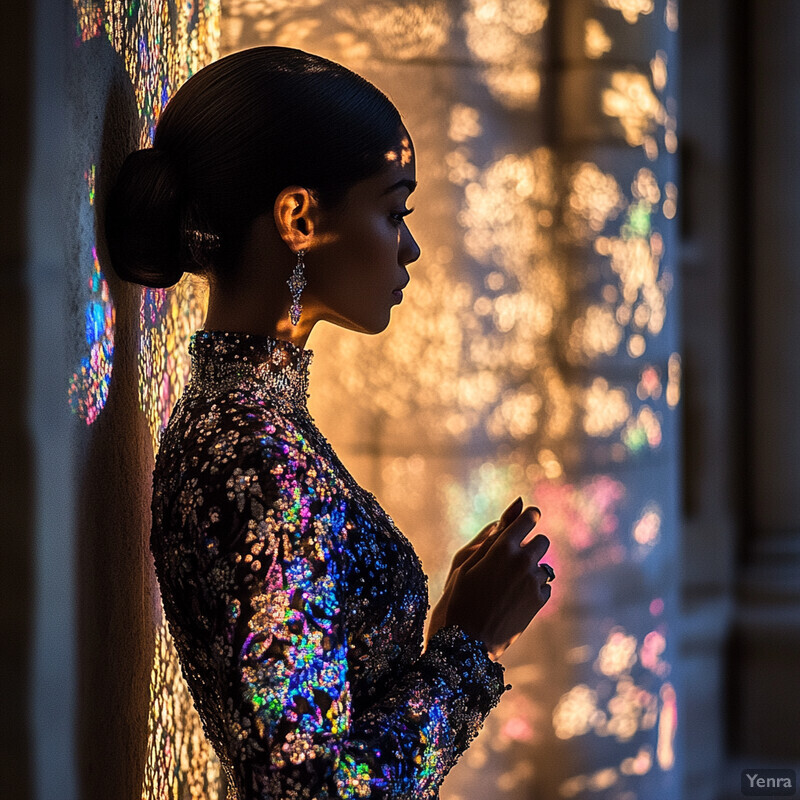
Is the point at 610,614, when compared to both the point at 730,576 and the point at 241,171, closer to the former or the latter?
the point at 730,576

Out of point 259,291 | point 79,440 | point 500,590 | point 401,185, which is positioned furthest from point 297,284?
point 500,590

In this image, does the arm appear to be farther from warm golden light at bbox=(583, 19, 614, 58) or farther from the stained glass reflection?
warm golden light at bbox=(583, 19, 614, 58)

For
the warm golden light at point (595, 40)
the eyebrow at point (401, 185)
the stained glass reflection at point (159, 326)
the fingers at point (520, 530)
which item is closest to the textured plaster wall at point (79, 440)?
the stained glass reflection at point (159, 326)

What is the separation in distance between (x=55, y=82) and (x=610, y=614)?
1834mm

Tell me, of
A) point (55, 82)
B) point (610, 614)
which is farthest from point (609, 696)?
point (55, 82)

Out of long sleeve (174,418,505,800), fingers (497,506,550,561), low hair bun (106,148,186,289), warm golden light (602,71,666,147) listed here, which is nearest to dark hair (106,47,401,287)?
low hair bun (106,148,186,289)

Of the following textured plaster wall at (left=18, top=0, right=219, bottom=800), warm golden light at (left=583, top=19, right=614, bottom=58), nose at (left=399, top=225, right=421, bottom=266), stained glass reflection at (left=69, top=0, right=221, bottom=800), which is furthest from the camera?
warm golden light at (left=583, top=19, right=614, bottom=58)

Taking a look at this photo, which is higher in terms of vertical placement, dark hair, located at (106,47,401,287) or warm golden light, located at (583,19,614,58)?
warm golden light, located at (583,19,614,58)

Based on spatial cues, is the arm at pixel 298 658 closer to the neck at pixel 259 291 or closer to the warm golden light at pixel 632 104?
the neck at pixel 259 291

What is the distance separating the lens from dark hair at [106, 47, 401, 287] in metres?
0.91

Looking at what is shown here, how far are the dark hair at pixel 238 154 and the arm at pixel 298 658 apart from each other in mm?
242

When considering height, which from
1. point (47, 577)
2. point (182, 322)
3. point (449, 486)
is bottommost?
point (449, 486)

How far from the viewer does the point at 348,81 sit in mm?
949

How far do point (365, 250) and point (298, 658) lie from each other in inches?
15.7
